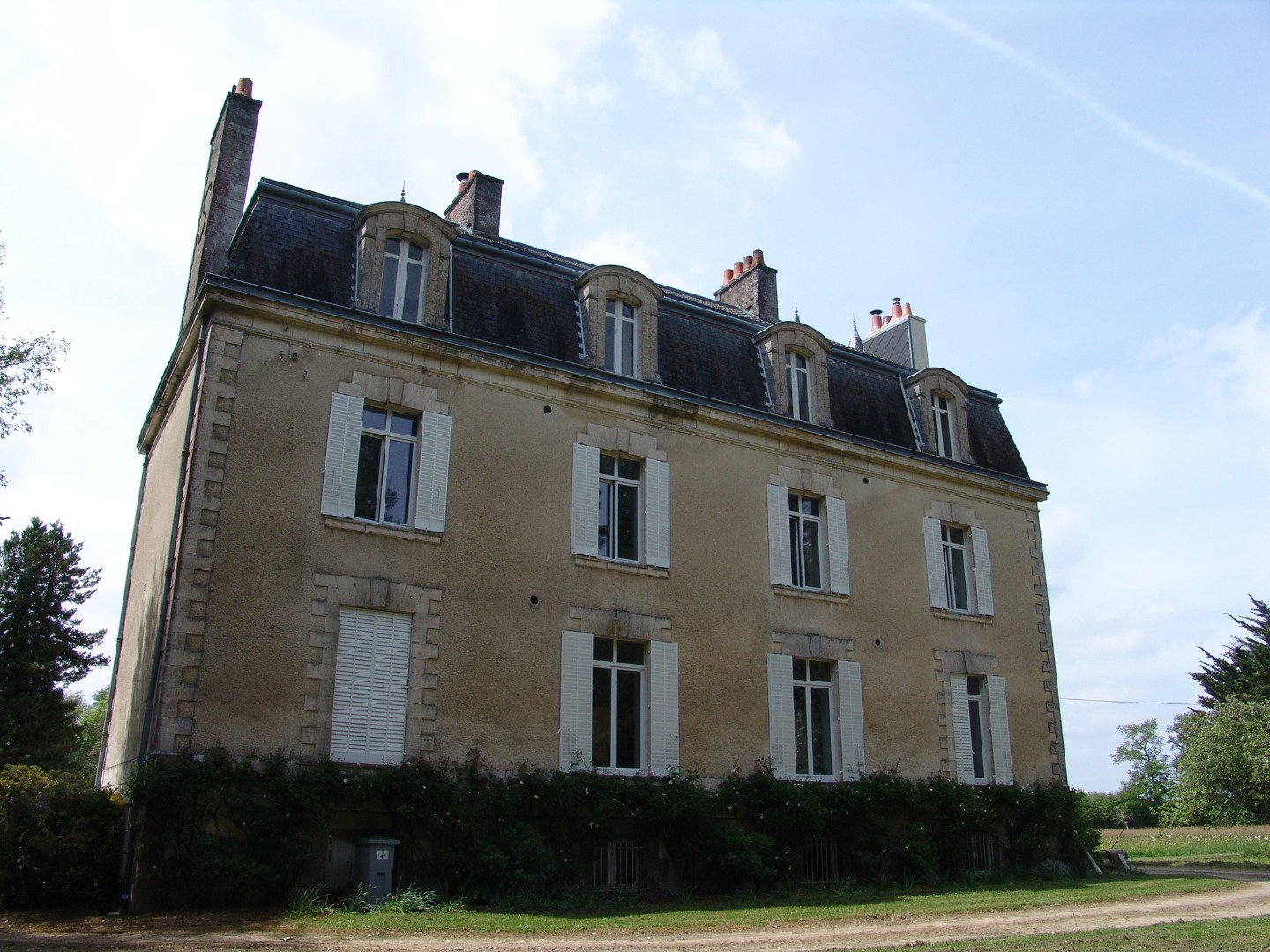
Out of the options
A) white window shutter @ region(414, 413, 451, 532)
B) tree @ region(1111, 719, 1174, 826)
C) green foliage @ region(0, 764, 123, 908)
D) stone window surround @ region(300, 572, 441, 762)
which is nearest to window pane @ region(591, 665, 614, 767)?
stone window surround @ region(300, 572, 441, 762)

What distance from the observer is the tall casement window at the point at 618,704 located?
43.2 feet

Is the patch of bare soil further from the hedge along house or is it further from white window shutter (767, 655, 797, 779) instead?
white window shutter (767, 655, 797, 779)

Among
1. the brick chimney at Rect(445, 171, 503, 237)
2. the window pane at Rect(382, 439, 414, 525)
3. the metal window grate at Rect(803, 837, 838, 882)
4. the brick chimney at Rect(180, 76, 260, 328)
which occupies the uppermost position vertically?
the brick chimney at Rect(445, 171, 503, 237)

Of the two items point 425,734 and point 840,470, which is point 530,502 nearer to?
point 425,734

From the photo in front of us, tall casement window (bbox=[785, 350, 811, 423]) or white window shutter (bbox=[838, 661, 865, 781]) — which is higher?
tall casement window (bbox=[785, 350, 811, 423])

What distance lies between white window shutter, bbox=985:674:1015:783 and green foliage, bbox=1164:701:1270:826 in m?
17.1

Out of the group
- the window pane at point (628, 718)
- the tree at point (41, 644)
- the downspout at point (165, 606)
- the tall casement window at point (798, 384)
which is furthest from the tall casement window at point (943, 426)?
the tree at point (41, 644)

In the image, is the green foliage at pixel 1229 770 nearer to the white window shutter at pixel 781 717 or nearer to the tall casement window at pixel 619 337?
the white window shutter at pixel 781 717

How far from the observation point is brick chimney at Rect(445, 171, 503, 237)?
710 inches

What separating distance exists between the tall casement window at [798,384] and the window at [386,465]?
247 inches

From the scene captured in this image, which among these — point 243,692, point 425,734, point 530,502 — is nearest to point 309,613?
point 243,692

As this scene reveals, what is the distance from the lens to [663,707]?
13906 mm

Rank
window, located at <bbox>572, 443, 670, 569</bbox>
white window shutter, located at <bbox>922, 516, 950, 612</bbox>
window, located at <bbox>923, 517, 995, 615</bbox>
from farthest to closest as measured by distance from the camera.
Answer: window, located at <bbox>923, 517, 995, 615</bbox>, white window shutter, located at <bbox>922, 516, 950, 612</bbox>, window, located at <bbox>572, 443, 670, 569</bbox>

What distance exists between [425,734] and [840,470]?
8.27 metres
